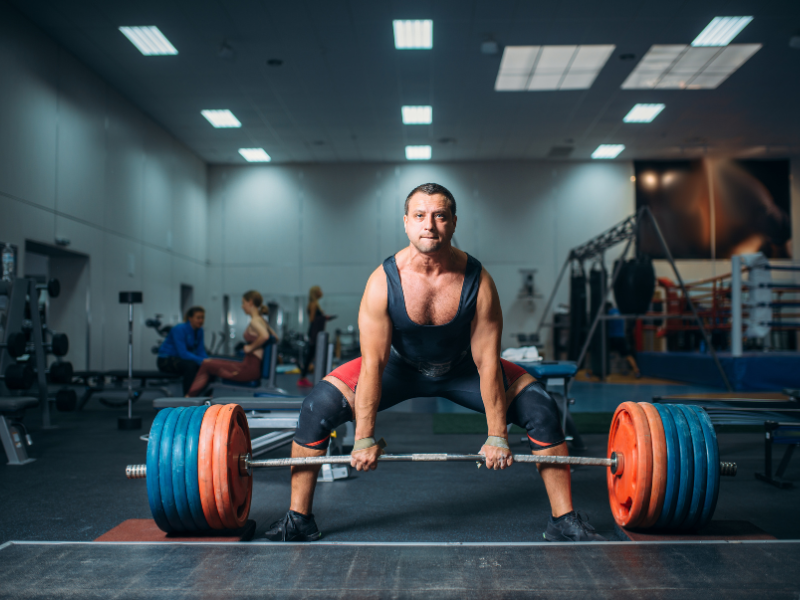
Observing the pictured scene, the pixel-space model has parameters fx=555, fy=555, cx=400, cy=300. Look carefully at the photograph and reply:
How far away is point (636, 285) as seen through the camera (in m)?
6.59

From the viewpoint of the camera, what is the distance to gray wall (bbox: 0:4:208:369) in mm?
5543

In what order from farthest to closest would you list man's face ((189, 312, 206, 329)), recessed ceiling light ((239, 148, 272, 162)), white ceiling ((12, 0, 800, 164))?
recessed ceiling light ((239, 148, 272, 162))
white ceiling ((12, 0, 800, 164))
man's face ((189, 312, 206, 329))

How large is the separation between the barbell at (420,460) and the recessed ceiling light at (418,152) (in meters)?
8.66

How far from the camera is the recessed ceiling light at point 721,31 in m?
5.96

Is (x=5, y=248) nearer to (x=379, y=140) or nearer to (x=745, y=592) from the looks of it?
(x=745, y=592)

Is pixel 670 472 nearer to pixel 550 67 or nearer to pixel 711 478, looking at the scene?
pixel 711 478

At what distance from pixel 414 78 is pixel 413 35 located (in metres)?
1.00

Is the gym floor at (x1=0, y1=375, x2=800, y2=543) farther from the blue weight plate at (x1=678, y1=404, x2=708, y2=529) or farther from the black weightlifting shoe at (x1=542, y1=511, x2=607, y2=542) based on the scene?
the blue weight plate at (x1=678, y1=404, x2=708, y2=529)

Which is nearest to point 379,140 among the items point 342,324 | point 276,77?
point 276,77

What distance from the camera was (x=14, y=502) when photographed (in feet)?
7.98

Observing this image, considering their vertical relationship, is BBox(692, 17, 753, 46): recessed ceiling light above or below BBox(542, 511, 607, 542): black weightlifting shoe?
above

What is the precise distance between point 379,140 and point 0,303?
21.8 feet

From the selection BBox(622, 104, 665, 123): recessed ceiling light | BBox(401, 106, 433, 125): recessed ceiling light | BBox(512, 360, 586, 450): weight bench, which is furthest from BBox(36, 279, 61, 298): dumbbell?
BBox(622, 104, 665, 123): recessed ceiling light

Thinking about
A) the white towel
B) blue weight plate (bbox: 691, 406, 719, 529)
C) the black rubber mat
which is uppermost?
the white towel
